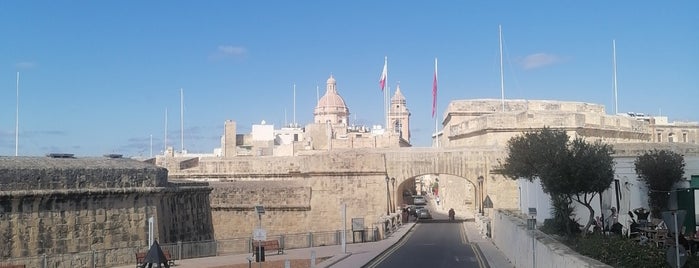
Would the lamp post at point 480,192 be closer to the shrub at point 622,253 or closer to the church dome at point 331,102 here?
the shrub at point 622,253

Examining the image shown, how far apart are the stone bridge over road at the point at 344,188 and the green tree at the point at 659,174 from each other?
1345 centimetres

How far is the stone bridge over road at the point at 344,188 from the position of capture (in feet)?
109

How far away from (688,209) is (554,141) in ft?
16.1

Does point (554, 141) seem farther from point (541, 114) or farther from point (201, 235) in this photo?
point (541, 114)

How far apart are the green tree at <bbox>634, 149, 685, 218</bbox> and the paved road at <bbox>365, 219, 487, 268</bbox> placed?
16.2ft

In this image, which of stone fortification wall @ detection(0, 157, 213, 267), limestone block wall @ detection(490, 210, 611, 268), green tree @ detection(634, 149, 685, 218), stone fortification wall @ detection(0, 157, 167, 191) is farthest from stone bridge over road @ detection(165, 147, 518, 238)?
green tree @ detection(634, 149, 685, 218)

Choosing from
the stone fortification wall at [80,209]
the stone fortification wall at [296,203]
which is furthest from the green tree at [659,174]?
the stone fortification wall at [296,203]

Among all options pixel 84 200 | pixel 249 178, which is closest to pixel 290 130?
pixel 249 178

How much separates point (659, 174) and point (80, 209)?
15.9 meters

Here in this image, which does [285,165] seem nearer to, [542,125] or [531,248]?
[542,125]

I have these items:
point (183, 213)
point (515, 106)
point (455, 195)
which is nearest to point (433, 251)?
point (183, 213)

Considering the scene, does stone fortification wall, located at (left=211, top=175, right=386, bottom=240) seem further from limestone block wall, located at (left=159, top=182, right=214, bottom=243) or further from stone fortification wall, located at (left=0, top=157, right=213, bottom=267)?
stone fortification wall, located at (left=0, top=157, right=213, bottom=267)

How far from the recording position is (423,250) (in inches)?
907

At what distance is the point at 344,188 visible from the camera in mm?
33281
